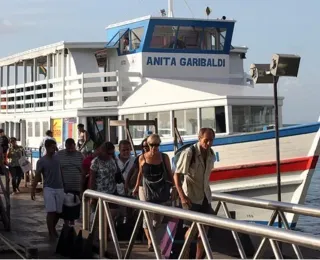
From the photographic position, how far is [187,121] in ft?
41.9

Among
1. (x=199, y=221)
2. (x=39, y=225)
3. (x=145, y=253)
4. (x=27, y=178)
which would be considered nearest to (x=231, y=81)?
(x=27, y=178)

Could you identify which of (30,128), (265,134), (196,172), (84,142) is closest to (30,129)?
(30,128)

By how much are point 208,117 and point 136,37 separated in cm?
421

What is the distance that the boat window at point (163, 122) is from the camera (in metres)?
13.2

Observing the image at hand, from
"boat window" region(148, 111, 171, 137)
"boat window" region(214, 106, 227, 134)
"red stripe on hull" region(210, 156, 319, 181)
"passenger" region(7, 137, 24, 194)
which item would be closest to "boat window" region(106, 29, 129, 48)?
"boat window" region(148, 111, 171, 137)

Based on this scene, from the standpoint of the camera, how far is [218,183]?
11523 mm

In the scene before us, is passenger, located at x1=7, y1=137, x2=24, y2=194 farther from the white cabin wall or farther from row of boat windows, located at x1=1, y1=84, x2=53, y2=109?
row of boat windows, located at x1=1, y1=84, x2=53, y2=109

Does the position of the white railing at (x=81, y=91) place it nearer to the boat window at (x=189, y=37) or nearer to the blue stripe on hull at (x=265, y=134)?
the boat window at (x=189, y=37)

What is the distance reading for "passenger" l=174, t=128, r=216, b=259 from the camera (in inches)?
235

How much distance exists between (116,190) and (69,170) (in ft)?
3.71

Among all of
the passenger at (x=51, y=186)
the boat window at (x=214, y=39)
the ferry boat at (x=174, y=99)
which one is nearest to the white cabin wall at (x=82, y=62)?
the ferry boat at (x=174, y=99)

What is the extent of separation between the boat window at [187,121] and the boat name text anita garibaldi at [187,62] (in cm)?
Answer: 266

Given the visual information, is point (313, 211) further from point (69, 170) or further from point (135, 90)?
point (135, 90)

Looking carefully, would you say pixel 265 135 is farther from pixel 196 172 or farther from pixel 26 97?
pixel 26 97
